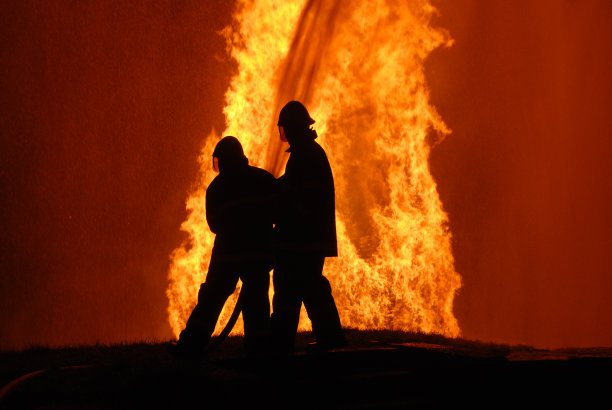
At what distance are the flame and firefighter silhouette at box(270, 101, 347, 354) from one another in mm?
5300

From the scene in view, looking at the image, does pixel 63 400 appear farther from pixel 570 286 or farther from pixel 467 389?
pixel 570 286

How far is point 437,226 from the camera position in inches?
426

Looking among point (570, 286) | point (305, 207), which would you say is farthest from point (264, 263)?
point (570, 286)

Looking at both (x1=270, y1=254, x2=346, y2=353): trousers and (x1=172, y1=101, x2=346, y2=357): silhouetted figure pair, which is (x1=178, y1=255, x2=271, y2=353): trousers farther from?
(x1=270, y1=254, x2=346, y2=353): trousers

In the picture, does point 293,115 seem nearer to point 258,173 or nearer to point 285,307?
point 258,173

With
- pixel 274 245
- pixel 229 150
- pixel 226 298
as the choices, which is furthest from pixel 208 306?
pixel 229 150

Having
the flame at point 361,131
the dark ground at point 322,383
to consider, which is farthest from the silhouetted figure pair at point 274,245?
the flame at point 361,131

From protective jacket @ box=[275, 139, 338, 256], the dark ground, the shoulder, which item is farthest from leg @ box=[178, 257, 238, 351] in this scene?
the shoulder

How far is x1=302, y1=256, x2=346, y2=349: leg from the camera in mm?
4277

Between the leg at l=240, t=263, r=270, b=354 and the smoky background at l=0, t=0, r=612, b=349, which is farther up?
the smoky background at l=0, t=0, r=612, b=349

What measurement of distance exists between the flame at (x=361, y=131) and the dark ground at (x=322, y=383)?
6031 millimetres

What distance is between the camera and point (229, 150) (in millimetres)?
4469

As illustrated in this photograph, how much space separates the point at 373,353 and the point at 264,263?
1094 mm

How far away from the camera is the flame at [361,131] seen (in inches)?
385
